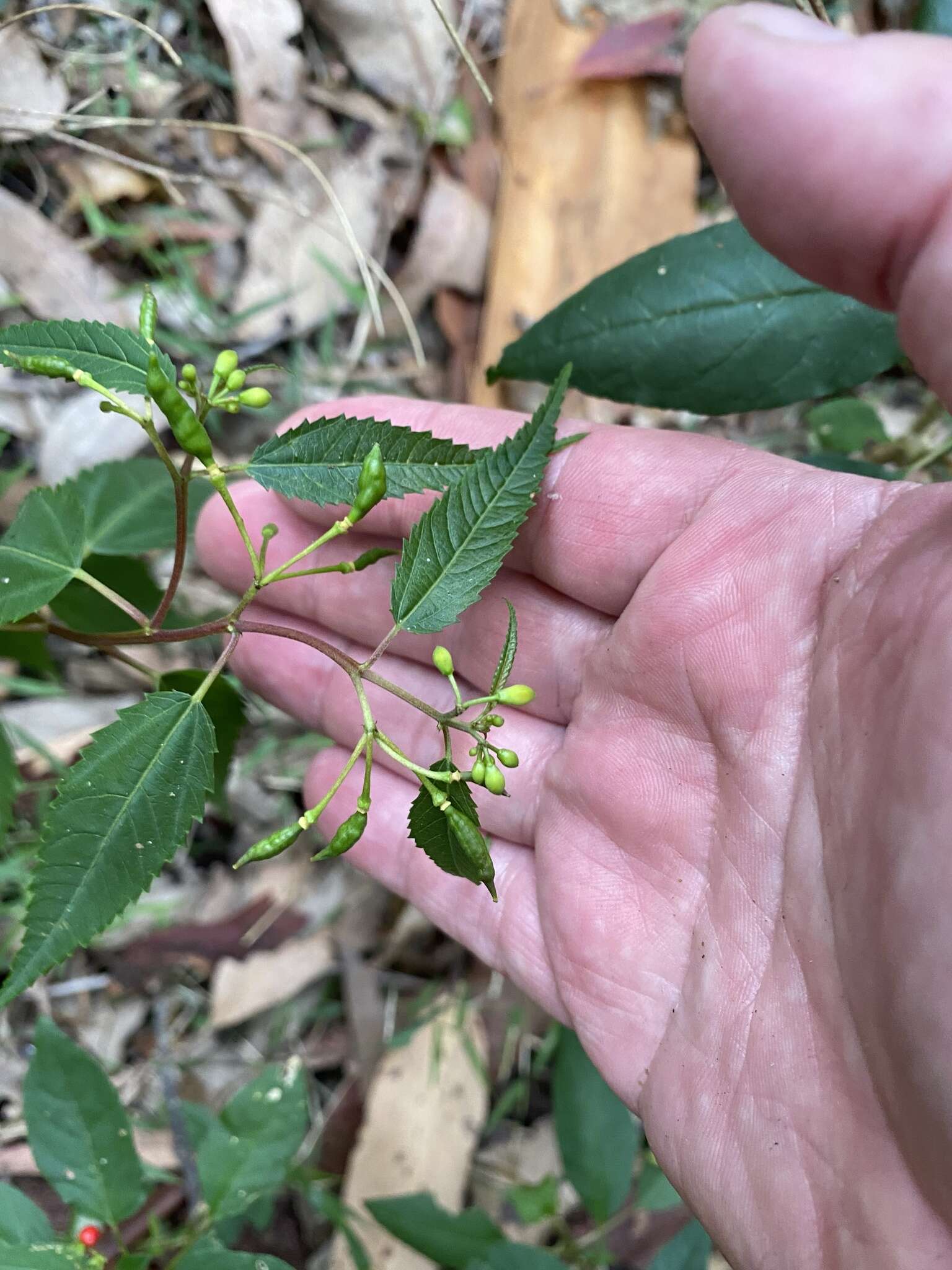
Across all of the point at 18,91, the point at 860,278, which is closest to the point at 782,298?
the point at 860,278

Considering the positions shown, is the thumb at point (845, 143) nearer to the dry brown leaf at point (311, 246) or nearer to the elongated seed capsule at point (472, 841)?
the elongated seed capsule at point (472, 841)

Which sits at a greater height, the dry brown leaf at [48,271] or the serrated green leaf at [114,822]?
the dry brown leaf at [48,271]

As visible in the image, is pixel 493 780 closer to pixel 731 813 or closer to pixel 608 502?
pixel 731 813

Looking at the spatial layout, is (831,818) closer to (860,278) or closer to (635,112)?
(860,278)

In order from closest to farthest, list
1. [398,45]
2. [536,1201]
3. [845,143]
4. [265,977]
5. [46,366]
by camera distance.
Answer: [845,143]
[46,366]
[536,1201]
[265,977]
[398,45]

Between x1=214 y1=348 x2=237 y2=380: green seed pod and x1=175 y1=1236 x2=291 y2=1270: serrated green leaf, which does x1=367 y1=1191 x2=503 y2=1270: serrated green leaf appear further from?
x1=214 y1=348 x2=237 y2=380: green seed pod

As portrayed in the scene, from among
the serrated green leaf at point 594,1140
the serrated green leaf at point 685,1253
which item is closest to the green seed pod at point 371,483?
the serrated green leaf at point 594,1140

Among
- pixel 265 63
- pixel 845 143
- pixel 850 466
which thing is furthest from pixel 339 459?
pixel 265 63
